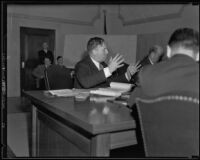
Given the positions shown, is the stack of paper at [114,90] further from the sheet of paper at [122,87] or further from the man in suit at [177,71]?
the man in suit at [177,71]

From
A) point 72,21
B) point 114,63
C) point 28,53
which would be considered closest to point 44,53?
point 28,53

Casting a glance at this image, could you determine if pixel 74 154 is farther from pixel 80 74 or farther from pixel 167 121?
pixel 80 74

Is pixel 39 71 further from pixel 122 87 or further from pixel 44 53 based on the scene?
pixel 122 87

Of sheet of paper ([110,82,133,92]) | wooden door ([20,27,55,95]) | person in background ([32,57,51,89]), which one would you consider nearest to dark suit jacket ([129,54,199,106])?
sheet of paper ([110,82,133,92])

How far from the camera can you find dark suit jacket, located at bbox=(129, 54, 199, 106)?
2.86 feet

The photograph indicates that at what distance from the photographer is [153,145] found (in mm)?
998

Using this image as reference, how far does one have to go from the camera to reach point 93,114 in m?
1.06

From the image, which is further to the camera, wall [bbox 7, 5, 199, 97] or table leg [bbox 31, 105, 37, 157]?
table leg [bbox 31, 105, 37, 157]

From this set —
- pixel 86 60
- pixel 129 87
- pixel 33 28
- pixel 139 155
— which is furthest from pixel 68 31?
pixel 139 155

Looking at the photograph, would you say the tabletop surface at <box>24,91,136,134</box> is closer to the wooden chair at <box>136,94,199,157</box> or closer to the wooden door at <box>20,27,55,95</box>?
the wooden chair at <box>136,94,199,157</box>

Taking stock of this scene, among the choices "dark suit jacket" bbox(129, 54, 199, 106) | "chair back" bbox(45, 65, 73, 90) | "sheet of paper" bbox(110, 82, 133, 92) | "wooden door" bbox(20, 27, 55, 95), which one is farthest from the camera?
"wooden door" bbox(20, 27, 55, 95)

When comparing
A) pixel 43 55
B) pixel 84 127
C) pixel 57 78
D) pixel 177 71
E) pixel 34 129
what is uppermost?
pixel 43 55

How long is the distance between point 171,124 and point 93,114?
13.2 inches

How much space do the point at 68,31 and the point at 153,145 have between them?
9.09 ft
